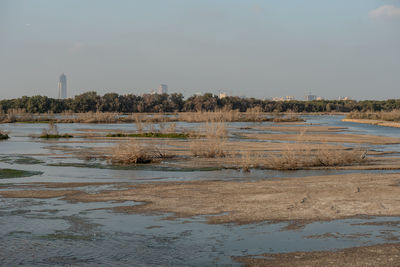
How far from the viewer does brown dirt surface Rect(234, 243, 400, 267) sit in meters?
7.99

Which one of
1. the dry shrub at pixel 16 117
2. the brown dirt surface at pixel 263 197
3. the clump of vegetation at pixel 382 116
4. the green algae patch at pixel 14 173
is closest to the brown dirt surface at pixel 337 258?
the brown dirt surface at pixel 263 197

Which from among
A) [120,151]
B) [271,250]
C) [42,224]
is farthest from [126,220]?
[120,151]

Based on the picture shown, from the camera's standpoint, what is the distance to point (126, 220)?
11.1 metres

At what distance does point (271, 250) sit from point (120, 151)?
14.1 m

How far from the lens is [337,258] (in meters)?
8.25

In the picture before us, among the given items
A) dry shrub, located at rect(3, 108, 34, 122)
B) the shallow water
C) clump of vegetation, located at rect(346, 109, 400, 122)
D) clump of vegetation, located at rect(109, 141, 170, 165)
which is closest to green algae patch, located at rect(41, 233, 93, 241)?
the shallow water

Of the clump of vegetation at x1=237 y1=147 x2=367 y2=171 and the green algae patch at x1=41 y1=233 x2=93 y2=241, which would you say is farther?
the clump of vegetation at x1=237 y1=147 x2=367 y2=171

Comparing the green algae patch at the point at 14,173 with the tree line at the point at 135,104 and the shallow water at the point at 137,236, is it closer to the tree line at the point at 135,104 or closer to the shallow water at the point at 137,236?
the shallow water at the point at 137,236

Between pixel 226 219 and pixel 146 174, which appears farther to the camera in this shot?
pixel 146 174

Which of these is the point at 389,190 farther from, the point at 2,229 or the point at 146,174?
the point at 2,229

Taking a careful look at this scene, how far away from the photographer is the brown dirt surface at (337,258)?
26.2 feet

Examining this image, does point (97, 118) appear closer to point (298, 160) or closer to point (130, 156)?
point (130, 156)

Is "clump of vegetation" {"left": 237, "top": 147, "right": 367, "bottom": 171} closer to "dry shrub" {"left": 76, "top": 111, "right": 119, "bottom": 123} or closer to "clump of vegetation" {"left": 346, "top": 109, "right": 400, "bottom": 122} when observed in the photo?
"dry shrub" {"left": 76, "top": 111, "right": 119, "bottom": 123}

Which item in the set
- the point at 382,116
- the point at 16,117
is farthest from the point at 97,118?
the point at 382,116
